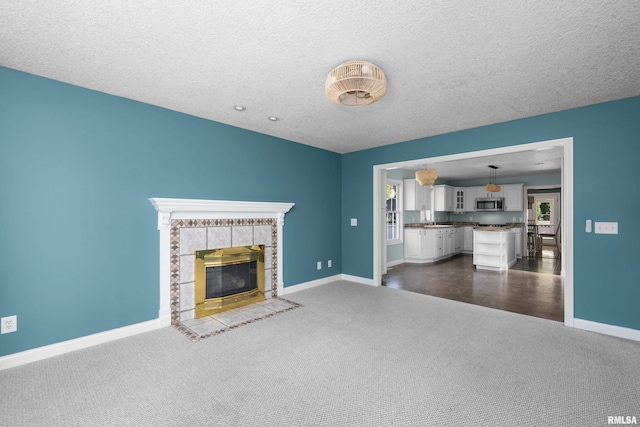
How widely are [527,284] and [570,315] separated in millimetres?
2165

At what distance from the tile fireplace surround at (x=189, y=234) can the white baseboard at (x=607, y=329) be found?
3846 millimetres

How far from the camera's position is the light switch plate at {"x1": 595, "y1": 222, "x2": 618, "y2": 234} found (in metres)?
3.09

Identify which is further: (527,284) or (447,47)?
(527,284)

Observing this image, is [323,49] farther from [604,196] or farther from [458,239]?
[458,239]

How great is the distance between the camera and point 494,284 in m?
5.25

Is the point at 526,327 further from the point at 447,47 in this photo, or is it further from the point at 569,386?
the point at 447,47

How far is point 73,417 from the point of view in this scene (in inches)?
71.1

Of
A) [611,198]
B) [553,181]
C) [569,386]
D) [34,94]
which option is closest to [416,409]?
[569,386]

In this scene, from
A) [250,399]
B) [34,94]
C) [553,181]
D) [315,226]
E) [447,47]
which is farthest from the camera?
[553,181]

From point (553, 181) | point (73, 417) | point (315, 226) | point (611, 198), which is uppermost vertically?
point (553, 181)

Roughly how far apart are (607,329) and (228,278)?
→ 4.36 m

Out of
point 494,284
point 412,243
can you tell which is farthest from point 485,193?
point 494,284

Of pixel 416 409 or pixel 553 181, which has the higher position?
pixel 553 181

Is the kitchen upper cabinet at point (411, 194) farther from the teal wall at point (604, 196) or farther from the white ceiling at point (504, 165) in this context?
the teal wall at point (604, 196)
